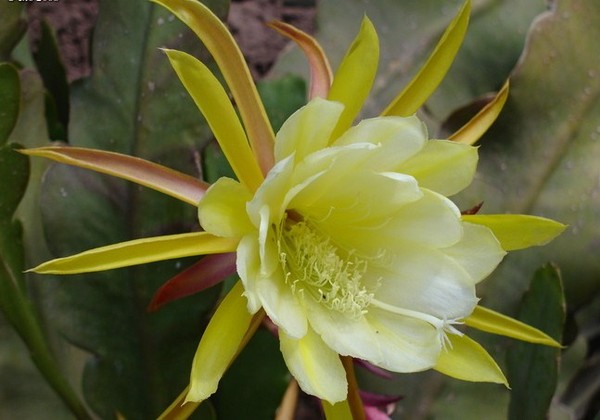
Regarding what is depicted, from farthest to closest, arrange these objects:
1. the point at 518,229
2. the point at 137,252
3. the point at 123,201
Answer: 1. the point at 123,201
2. the point at 518,229
3. the point at 137,252

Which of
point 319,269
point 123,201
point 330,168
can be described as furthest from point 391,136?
point 123,201

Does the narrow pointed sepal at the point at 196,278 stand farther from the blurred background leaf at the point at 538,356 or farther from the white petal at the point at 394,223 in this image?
the blurred background leaf at the point at 538,356

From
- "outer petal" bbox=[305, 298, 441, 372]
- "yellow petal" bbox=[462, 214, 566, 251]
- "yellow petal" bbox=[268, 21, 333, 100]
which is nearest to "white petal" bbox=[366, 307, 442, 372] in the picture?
"outer petal" bbox=[305, 298, 441, 372]

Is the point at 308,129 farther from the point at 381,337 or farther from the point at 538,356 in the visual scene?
the point at 538,356

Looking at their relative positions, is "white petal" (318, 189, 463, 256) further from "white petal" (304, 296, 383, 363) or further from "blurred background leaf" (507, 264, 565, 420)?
"blurred background leaf" (507, 264, 565, 420)

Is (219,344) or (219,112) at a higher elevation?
(219,112)

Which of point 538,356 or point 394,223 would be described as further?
point 538,356

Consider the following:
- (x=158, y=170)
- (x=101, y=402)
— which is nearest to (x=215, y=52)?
(x=158, y=170)
